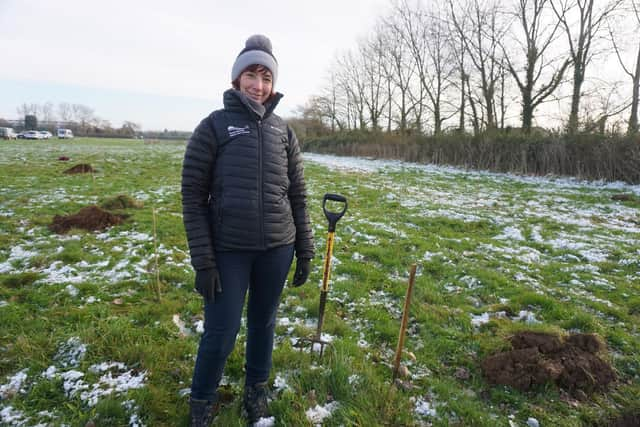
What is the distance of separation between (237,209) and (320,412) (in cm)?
161

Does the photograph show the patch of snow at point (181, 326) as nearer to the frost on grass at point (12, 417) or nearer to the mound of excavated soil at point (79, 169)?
the frost on grass at point (12, 417)

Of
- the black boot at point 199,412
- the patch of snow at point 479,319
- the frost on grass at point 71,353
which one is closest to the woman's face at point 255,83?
the black boot at point 199,412

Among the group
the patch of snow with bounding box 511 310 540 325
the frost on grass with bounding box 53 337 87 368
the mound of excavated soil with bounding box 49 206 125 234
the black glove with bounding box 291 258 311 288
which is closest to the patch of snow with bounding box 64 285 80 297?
the frost on grass with bounding box 53 337 87 368

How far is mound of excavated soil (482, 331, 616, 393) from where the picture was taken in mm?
2750

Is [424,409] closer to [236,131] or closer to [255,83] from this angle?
[236,131]

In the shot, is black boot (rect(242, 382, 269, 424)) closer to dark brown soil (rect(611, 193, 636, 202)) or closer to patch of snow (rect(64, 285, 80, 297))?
patch of snow (rect(64, 285, 80, 297))

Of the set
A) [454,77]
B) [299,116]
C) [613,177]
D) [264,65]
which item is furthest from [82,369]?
[299,116]

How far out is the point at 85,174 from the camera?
13.6 m

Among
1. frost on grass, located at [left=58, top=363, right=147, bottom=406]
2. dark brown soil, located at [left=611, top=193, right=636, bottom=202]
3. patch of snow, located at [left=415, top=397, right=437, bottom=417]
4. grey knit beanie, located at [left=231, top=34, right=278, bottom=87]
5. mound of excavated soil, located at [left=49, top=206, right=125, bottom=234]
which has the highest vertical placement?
grey knit beanie, located at [left=231, top=34, right=278, bottom=87]

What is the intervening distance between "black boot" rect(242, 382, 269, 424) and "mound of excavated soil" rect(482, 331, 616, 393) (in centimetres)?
190

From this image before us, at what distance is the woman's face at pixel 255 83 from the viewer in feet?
7.01

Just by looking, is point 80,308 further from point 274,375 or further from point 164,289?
point 274,375

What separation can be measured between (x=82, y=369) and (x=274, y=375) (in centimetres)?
157

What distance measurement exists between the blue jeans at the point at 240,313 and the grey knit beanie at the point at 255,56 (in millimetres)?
1156
